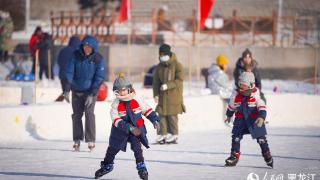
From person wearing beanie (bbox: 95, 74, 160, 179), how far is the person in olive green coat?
13.0 feet

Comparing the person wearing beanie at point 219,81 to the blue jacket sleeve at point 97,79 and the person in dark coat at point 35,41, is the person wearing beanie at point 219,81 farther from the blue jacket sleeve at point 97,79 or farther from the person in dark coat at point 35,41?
the person in dark coat at point 35,41

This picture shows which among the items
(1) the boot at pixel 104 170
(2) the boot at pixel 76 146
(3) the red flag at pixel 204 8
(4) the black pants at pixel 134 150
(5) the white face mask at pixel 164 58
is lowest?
(2) the boot at pixel 76 146

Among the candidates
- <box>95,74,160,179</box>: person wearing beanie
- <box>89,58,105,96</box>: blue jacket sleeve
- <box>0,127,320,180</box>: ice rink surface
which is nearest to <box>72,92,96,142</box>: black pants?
<box>89,58,105,96</box>: blue jacket sleeve

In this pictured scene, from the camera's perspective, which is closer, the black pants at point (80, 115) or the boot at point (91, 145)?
the black pants at point (80, 115)

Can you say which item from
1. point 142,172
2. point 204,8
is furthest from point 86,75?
point 204,8

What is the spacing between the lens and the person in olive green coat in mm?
15891

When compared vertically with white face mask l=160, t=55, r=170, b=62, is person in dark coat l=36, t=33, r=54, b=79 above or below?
below

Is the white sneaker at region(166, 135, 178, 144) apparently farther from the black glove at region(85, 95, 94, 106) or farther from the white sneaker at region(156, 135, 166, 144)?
the black glove at region(85, 95, 94, 106)

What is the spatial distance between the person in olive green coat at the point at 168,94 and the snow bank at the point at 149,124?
1.18 meters

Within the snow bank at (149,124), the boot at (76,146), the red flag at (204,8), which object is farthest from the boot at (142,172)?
the red flag at (204,8)

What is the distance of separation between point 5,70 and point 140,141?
748 inches

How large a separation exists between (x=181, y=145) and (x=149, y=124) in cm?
206

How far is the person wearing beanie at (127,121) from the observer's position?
1170 centimetres

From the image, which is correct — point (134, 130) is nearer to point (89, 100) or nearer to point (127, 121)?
point (127, 121)
